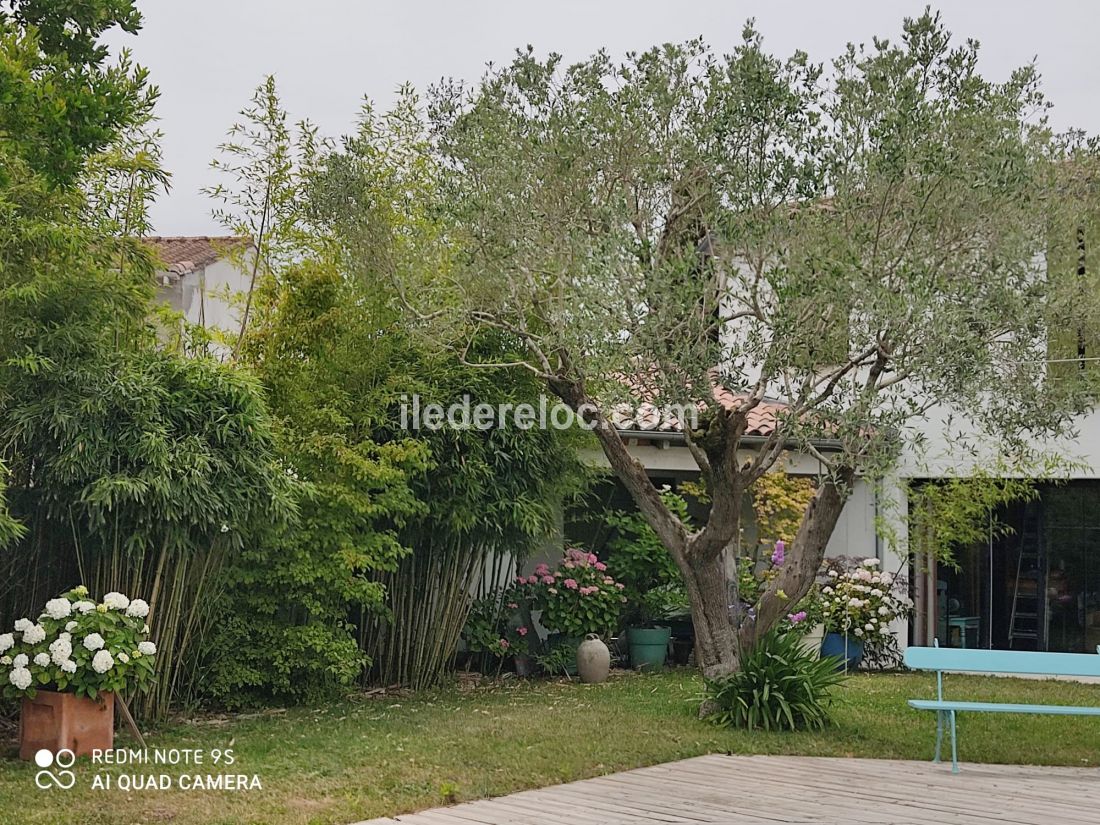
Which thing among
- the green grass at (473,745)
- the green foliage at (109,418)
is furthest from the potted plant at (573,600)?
the green foliage at (109,418)

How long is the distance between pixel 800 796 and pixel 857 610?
6687mm

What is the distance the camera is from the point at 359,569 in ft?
34.2

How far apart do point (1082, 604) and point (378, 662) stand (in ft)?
25.4

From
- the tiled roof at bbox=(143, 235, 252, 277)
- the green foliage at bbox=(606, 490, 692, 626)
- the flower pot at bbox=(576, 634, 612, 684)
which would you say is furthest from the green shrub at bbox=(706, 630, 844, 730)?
the tiled roof at bbox=(143, 235, 252, 277)

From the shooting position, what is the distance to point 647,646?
43.5ft

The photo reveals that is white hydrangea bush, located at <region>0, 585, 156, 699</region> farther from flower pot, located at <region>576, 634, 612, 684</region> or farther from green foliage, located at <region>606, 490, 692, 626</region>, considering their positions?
green foliage, located at <region>606, 490, 692, 626</region>

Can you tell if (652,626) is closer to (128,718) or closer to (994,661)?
(994,661)

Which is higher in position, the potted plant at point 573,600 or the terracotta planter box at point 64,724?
the potted plant at point 573,600

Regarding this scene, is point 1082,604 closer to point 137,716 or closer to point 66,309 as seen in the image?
point 137,716

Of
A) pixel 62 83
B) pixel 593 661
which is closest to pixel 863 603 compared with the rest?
pixel 593 661

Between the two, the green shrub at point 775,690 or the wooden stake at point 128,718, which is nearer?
the wooden stake at point 128,718

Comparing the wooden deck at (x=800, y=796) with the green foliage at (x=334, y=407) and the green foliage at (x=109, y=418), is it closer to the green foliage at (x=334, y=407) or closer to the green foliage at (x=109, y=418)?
the green foliage at (x=109, y=418)

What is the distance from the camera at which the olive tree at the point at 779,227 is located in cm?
762

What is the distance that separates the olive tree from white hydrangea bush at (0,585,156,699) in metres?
3.16
